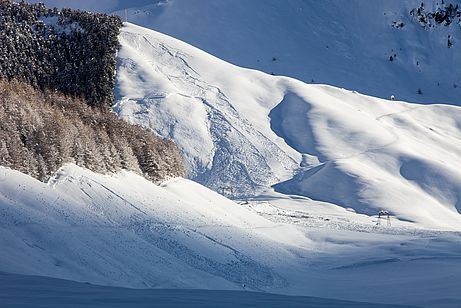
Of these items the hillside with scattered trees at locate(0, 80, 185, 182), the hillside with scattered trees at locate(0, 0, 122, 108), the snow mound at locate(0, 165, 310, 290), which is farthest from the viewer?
the hillside with scattered trees at locate(0, 0, 122, 108)

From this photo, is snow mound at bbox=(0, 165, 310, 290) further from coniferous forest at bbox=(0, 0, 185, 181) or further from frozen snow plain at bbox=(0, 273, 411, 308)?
frozen snow plain at bbox=(0, 273, 411, 308)

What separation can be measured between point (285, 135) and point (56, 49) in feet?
39.7

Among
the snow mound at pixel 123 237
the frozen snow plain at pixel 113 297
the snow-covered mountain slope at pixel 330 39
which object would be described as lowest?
the frozen snow plain at pixel 113 297

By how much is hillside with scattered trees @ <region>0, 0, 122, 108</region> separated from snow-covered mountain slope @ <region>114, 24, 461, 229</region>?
172 inches

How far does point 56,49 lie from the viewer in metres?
27.3

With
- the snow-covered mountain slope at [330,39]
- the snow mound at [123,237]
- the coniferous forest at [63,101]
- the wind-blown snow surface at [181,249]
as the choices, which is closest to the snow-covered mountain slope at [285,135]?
the coniferous forest at [63,101]

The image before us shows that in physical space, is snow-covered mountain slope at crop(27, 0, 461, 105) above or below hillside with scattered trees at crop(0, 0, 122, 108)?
above

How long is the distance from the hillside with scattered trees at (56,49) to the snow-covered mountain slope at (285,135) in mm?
4365

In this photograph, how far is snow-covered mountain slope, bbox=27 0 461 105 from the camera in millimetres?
53219

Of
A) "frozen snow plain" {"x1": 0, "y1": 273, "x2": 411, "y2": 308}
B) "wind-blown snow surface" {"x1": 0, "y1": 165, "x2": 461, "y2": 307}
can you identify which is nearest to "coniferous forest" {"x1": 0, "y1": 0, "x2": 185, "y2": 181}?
"wind-blown snow surface" {"x1": 0, "y1": 165, "x2": 461, "y2": 307}

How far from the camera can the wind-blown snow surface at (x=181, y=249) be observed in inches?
546

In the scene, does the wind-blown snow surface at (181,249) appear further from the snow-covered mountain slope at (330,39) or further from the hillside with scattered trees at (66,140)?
the snow-covered mountain slope at (330,39)

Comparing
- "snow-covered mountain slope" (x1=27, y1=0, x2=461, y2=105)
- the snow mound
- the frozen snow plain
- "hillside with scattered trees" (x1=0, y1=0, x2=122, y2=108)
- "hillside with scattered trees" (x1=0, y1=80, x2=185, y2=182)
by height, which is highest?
"snow-covered mountain slope" (x1=27, y1=0, x2=461, y2=105)

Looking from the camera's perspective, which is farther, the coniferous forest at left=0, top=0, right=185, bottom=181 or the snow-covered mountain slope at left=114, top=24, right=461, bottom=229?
the snow-covered mountain slope at left=114, top=24, right=461, bottom=229
